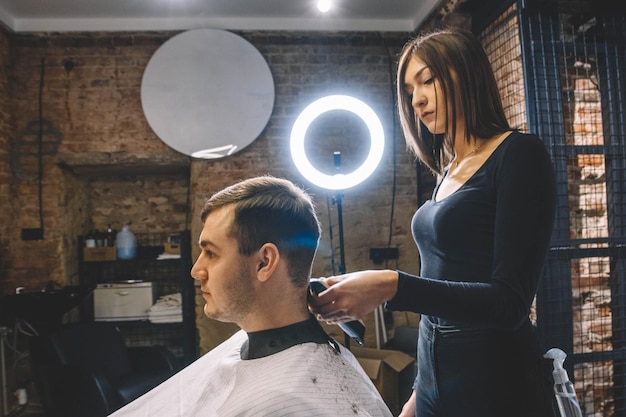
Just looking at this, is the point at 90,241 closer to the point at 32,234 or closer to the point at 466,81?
the point at 32,234

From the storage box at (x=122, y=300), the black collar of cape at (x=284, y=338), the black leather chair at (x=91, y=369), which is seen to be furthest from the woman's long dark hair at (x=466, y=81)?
the storage box at (x=122, y=300)

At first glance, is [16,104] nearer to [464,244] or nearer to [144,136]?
[144,136]

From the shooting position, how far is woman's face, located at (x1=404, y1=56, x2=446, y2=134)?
1.05m

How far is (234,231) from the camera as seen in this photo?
3.22ft

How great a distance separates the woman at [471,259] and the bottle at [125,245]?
2.66 metres

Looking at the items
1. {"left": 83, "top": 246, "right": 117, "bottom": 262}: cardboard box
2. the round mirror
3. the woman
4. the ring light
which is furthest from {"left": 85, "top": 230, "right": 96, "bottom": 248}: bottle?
→ the woman

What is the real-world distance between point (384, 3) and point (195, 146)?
1762mm

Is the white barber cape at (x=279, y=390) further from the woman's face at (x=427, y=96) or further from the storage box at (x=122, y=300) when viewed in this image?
the storage box at (x=122, y=300)

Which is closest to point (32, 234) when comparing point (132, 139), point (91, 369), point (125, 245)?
point (125, 245)

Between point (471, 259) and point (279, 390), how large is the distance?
500mm

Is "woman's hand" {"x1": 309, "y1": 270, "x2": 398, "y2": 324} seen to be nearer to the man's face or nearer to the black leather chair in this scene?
the man's face

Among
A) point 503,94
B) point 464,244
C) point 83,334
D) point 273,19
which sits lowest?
point 83,334

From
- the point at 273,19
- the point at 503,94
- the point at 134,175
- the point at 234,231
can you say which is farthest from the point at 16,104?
the point at 503,94

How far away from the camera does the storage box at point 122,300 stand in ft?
10.2
